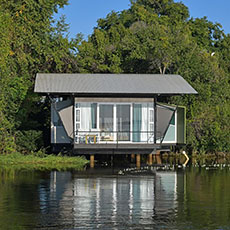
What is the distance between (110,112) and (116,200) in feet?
53.0

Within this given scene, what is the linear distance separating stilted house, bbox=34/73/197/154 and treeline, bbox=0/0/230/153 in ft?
8.76

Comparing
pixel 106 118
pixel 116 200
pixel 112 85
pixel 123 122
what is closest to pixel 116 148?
pixel 123 122

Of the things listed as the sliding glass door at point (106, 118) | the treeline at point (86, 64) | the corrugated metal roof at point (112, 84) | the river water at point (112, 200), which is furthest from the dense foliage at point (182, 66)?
the river water at point (112, 200)

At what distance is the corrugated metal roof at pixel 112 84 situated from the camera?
3622 centimetres

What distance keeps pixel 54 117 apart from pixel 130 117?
15.6ft

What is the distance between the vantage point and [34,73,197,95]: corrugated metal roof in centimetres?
3622

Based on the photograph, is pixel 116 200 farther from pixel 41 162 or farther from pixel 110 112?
pixel 110 112

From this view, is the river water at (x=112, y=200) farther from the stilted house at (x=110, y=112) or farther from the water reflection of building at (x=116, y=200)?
the stilted house at (x=110, y=112)

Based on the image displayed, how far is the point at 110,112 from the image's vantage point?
37094mm

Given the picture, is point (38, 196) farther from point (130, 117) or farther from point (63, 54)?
point (63, 54)

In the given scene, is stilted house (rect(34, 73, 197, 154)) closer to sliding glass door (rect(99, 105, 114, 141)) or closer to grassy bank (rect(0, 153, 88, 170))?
sliding glass door (rect(99, 105, 114, 141))

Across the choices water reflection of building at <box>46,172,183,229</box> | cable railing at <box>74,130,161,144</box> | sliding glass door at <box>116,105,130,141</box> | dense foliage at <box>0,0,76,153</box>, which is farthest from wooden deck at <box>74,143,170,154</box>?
water reflection of building at <box>46,172,183,229</box>

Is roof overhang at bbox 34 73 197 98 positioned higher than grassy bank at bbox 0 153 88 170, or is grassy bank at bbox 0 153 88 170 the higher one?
roof overhang at bbox 34 73 197 98

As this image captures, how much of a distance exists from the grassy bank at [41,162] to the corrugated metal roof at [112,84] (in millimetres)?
3706
